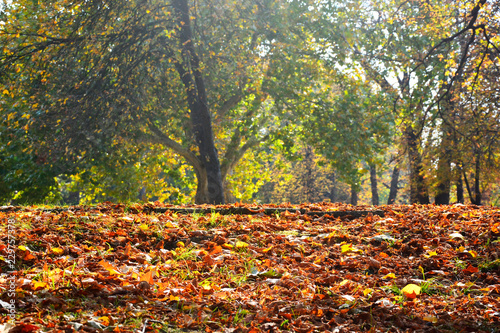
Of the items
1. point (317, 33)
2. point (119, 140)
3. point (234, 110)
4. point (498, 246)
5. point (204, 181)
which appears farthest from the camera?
point (234, 110)

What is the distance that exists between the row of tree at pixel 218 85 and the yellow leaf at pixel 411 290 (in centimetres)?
640

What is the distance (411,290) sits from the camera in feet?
9.66

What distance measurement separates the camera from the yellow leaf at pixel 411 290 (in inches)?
115

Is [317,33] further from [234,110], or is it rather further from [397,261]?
[397,261]

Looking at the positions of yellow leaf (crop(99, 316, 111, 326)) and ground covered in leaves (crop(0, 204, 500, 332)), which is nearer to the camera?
yellow leaf (crop(99, 316, 111, 326))

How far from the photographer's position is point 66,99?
880 centimetres

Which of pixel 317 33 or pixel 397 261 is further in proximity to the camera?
pixel 317 33

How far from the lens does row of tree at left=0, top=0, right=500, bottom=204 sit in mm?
9062

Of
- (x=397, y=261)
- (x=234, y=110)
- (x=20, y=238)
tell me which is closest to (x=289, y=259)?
(x=397, y=261)

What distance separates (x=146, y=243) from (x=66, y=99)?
5.98 metres

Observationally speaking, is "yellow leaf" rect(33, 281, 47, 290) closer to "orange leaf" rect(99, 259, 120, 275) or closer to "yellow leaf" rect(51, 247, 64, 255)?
"orange leaf" rect(99, 259, 120, 275)

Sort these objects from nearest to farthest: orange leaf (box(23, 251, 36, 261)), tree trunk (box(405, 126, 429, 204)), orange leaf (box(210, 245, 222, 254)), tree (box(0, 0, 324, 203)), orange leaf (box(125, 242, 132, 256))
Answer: orange leaf (box(23, 251, 36, 261)) → orange leaf (box(125, 242, 132, 256)) → orange leaf (box(210, 245, 222, 254)) → tree (box(0, 0, 324, 203)) → tree trunk (box(405, 126, 429, 204))

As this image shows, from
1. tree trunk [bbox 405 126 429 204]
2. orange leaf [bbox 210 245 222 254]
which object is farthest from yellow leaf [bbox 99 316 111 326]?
tree trunk [bbox 405 126 429 204]

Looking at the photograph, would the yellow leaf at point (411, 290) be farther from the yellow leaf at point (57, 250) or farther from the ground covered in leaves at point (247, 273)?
the yellow leaf at point (57, 250)
